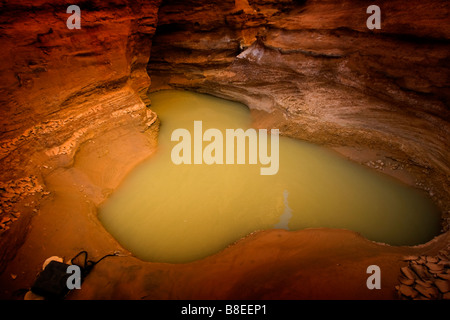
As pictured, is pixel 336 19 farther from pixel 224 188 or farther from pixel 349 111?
pixel 224 188

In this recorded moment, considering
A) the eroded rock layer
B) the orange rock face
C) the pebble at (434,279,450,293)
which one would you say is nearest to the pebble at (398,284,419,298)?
the orange rock face

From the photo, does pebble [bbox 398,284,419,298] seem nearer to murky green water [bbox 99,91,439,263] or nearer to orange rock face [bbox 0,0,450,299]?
orange rock face [bbox 0,0,450,299]

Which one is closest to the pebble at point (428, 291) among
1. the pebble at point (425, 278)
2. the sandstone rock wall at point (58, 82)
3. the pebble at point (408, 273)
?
the pebble at point (425, 278)

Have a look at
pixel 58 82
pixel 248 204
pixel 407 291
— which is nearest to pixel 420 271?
pixel 407 291

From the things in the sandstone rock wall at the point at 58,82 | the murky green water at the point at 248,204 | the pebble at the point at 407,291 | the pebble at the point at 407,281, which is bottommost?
the pebble at the point at 407,291

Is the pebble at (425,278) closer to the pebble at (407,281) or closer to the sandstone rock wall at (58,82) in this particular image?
the pebble at (407,281)

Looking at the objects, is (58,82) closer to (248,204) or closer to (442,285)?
(248,204)

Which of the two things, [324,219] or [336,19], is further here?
[336,19]
